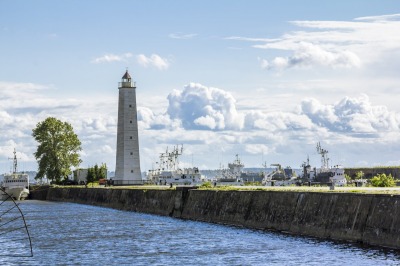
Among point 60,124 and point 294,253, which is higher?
point 60,124

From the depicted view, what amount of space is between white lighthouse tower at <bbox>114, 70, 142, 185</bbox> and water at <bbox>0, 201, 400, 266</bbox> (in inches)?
1812

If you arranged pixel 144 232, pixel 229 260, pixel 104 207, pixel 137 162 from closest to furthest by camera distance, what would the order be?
pixel 229 260 < pixel 144 232 < pixel 104 207 < pixel 137 162

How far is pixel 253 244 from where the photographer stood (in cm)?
4947

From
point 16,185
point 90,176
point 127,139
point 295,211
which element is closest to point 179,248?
point 295,211

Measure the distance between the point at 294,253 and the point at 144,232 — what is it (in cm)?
2020

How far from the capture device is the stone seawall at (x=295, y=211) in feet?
149

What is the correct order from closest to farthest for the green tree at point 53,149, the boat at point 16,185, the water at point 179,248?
the water at point 179,248 < the boat at point 16,185 < the green tree at point 53,149

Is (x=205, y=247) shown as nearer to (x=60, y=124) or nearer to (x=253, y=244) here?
(x=253, y=244)

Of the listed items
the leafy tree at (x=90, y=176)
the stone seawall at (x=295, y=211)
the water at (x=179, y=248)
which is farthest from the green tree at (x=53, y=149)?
the water at (x=179, y=248)

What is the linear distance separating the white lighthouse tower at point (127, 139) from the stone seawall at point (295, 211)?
2411 centimetres

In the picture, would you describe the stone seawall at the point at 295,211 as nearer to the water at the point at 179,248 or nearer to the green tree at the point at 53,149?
the water at the point at 179,248

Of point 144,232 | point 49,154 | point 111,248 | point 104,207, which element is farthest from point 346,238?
point 49,154

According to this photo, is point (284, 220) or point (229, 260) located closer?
point (229, 260)

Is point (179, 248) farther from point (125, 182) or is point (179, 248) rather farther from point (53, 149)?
point (53, 149)
